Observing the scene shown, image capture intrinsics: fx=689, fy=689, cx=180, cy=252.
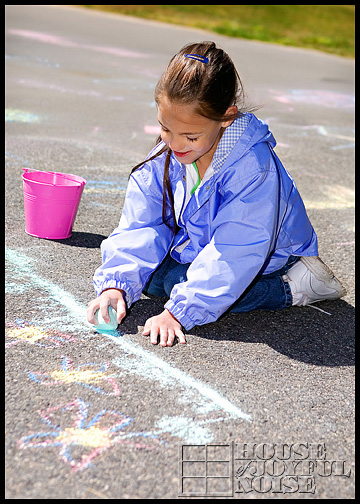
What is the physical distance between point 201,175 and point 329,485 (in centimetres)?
138

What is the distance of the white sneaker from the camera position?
3002 mm

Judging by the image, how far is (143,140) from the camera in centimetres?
569

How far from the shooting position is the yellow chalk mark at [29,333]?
2559 millimetres

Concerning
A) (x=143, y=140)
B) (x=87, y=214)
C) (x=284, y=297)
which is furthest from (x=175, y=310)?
(x=143, y=140)

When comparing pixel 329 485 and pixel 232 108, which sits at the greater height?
pixel 232 108

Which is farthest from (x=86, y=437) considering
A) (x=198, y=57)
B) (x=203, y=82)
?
(x=198, y=57)

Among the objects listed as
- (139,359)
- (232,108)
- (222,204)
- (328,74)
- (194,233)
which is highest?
(232,108)

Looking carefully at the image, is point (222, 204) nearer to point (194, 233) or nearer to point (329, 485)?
point (194, 233)

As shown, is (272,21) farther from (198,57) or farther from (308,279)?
(198,57)

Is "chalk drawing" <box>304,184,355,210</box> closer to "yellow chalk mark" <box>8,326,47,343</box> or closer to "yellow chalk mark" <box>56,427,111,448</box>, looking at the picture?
"yellow chalk mark" <box>8,326,47,343</box>

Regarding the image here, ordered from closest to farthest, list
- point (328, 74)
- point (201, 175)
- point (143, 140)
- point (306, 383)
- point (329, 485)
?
point (329, 485)
point (306, 383)
point (201, 175)
point (143, 140)
point (328, 74)

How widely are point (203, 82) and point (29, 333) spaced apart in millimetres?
1138

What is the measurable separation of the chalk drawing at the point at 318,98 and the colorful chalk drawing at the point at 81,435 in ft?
20.4

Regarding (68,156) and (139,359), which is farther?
(68,156)
